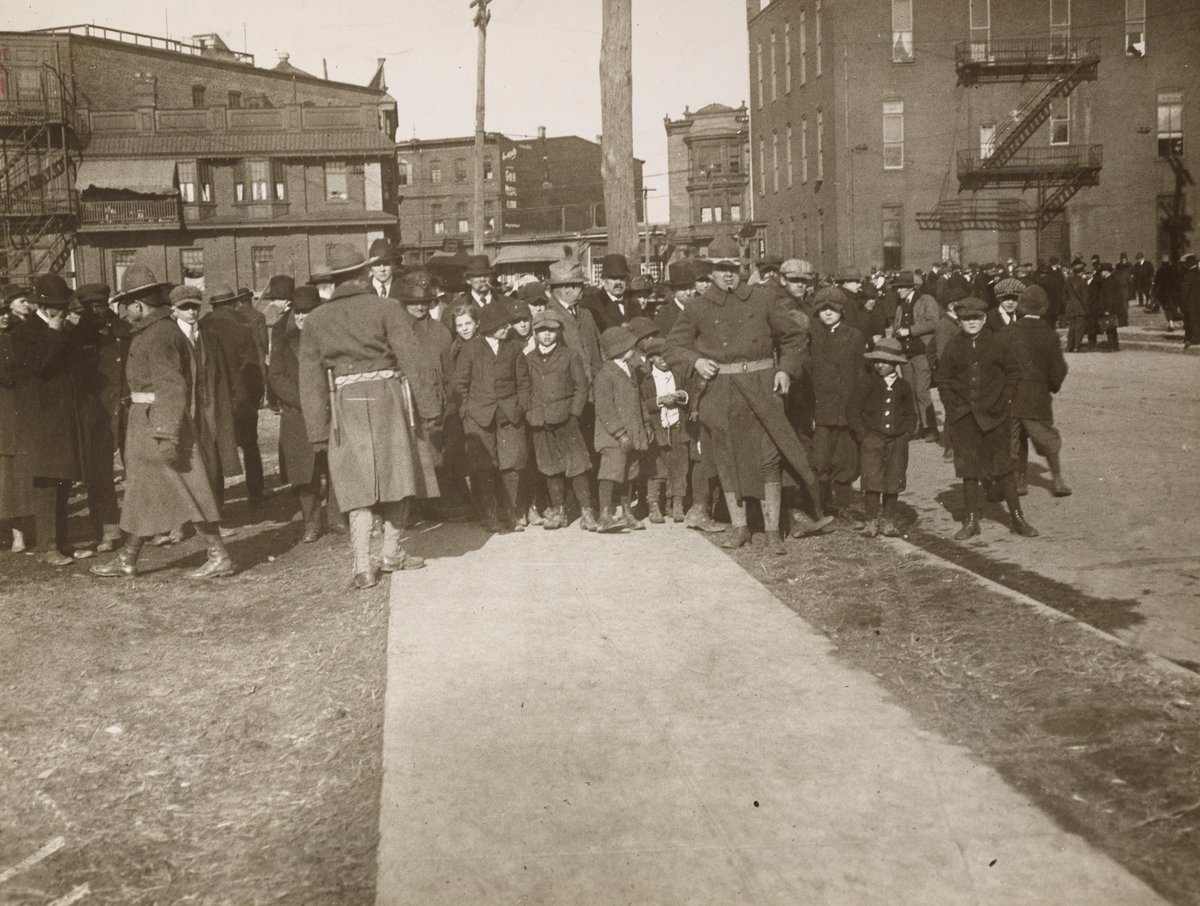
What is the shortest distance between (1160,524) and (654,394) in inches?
152

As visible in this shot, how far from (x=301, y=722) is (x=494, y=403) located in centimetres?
435

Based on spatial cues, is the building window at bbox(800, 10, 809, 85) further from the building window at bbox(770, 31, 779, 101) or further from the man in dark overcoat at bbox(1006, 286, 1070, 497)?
the man in dark overcoat at bbox(1006, 286, 1070, 497)

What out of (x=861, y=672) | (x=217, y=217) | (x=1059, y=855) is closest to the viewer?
(x=1059, y=855)

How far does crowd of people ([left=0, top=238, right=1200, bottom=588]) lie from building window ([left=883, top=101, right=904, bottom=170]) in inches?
1326

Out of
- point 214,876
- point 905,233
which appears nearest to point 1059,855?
point 214,876

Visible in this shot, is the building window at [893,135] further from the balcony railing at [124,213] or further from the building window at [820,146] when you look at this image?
the balcony railing at [124,213]

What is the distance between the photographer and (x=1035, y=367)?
396 inches

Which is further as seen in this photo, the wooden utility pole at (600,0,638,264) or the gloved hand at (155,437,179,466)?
the wooden utility pole at (600,0,638,264)

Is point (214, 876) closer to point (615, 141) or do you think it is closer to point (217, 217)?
point (615, 141)

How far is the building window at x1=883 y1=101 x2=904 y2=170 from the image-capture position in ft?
139

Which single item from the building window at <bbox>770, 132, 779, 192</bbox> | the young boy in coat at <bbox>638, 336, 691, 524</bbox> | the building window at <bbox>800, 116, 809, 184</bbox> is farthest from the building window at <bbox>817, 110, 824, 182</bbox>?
the young boy in coat at <bbox>638, 336, 691, 524</bbox>

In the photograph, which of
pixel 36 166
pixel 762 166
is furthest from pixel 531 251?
pixel 36 166

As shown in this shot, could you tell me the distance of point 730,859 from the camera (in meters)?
3.88

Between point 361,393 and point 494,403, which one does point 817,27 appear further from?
point 361,393
